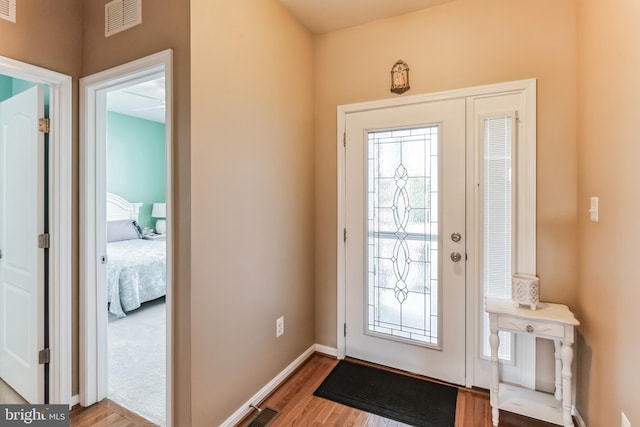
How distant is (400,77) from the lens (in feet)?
7.75

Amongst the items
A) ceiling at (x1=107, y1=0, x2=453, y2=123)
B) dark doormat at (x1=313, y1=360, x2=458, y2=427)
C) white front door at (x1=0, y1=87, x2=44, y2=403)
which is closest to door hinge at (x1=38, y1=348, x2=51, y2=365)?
white front door at (x1=0, y1=87, x2=44, y2=403)

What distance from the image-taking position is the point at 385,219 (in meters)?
2.45

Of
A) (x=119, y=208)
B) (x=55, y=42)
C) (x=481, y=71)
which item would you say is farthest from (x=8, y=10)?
(x=119, y=208)

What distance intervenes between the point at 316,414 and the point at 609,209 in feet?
6.38

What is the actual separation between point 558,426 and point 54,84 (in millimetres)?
3664

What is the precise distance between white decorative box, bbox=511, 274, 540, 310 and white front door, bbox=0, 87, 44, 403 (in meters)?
2.91

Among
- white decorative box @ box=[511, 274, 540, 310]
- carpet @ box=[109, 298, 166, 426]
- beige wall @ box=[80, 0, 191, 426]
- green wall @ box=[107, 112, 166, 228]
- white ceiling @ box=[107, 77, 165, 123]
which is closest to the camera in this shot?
beige wall @ box=[80, 0, 191, 426]

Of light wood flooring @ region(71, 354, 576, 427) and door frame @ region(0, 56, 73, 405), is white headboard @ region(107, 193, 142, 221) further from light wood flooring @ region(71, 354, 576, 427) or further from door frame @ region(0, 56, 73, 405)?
light wood flooring @ region(71, 354, 576, 427)

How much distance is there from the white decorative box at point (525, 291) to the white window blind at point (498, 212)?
0.19 metres

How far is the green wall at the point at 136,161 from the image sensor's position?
5.18 m

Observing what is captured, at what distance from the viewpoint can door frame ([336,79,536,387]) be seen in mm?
1987

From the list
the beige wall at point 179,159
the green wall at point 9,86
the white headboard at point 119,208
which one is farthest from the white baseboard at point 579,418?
the white headboard at point 119,208

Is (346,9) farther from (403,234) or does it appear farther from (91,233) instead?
(91,233)

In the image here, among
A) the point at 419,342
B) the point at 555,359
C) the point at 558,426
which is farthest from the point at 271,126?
the point at 558,426
